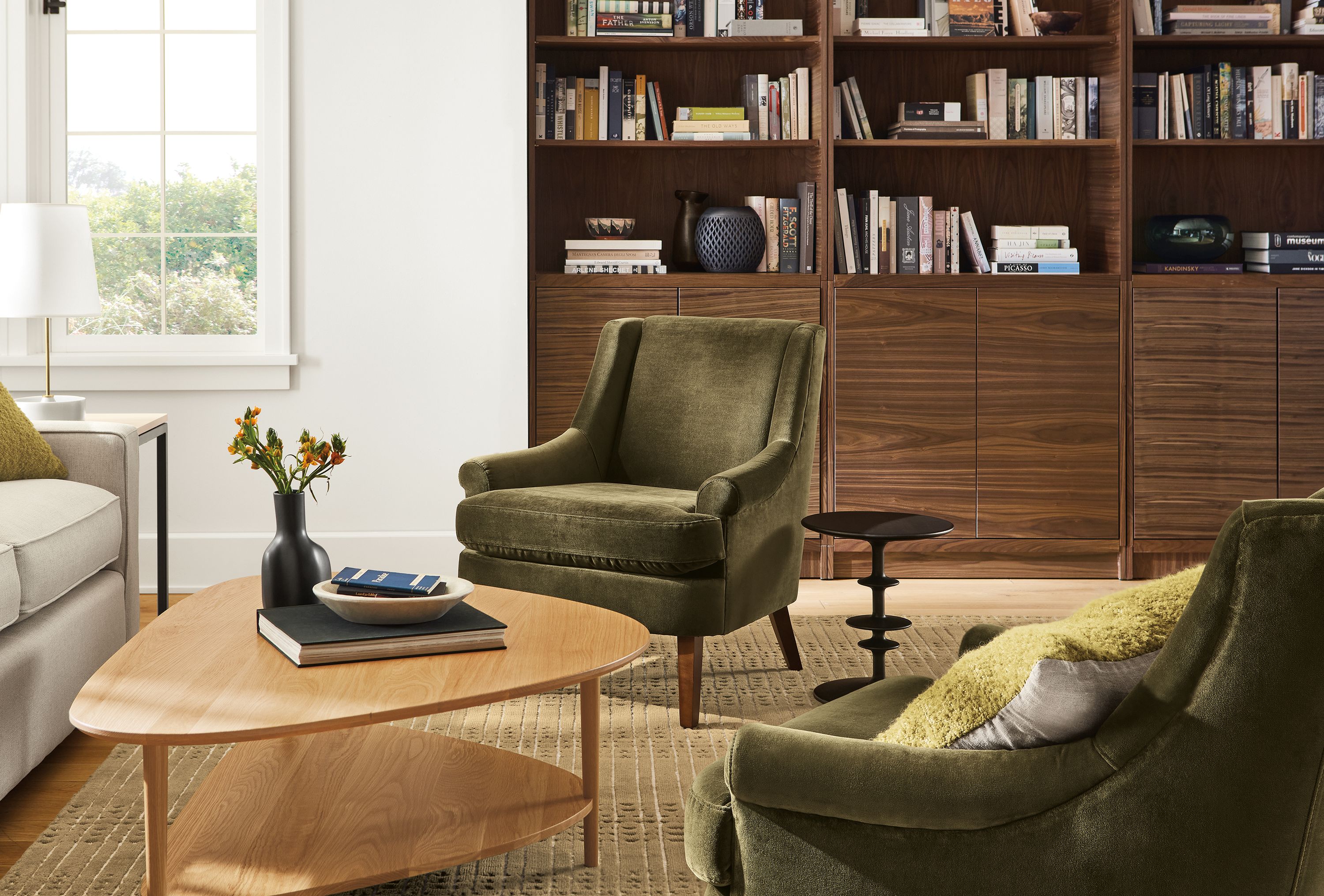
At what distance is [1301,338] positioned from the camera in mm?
3971

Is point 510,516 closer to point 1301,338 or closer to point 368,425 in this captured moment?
point 368,425

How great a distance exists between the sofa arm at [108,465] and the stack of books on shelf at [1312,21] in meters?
3.94

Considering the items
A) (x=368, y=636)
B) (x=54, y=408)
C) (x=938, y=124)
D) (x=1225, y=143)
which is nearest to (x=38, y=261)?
(x=54, y=408)

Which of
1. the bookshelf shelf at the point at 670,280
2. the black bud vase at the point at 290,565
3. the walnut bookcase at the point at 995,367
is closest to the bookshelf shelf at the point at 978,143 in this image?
the walnut bookcase at the point at 995,367

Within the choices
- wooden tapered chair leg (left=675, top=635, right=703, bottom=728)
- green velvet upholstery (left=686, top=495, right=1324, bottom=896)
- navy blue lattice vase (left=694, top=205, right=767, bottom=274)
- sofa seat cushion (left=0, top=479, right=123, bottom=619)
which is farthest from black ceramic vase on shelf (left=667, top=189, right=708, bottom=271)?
green velvet upholstery (left=686, top=495, right=1324, bottom=896)

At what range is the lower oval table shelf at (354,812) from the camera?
1598 mm

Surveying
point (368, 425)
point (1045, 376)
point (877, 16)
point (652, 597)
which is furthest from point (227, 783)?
point (877, 16)

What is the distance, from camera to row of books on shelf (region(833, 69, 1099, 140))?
13.1 feet

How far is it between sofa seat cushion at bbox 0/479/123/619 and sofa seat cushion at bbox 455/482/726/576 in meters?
0.79

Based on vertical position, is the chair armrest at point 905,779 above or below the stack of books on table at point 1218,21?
below

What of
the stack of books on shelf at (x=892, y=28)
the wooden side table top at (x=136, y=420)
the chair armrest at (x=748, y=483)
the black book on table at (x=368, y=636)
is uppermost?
the stack of books on shelf at (x=892, y=28)

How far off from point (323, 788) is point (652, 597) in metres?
0.93

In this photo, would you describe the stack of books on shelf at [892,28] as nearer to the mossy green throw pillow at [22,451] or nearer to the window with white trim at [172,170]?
the window with white trim at [172,170]

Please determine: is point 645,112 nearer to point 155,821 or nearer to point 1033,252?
point 1033,252
